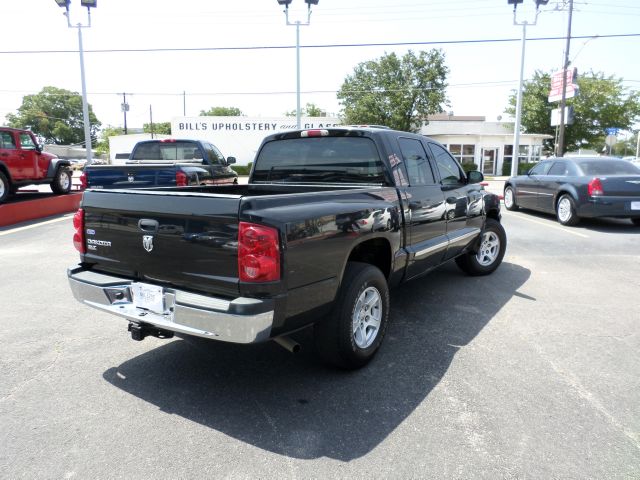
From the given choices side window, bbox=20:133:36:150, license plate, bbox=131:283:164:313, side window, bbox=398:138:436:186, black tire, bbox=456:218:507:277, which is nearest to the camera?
license plate, bbox=131:283:164:313

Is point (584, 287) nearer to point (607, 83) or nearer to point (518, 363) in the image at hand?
point (518, 363)

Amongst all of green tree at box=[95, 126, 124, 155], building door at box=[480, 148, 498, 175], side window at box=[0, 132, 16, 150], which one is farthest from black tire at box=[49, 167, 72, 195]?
green tree at box=[95, 126, 124, 155]

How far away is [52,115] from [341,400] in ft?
381

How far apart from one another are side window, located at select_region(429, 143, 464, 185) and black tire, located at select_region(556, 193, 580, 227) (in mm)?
5904

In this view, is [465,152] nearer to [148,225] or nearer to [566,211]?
[566,211]

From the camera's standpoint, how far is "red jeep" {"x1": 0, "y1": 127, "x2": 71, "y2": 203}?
445 inches

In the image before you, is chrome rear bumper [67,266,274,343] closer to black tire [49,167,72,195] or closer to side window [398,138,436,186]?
side window [398,138,436,186]

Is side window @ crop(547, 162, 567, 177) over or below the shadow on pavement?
over

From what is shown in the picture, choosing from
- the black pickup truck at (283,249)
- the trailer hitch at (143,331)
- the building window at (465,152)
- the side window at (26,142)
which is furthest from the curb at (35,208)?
the building window at (465,152)

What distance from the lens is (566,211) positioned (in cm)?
1047

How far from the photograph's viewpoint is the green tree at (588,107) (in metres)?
39.4

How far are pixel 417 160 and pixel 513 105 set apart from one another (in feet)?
140

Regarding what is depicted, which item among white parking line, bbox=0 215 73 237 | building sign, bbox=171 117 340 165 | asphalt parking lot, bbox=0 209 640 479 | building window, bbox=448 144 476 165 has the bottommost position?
asphalt parking lot, bbox=0 209 640 479

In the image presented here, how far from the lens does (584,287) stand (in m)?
5.90
